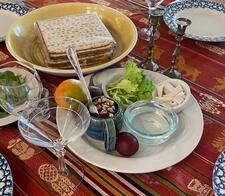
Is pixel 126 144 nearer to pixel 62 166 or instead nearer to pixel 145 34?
pixel 62 166

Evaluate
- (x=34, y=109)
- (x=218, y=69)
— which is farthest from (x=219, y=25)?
(x=34, y=109)

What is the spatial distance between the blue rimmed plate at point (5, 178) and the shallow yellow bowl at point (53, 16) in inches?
9.3

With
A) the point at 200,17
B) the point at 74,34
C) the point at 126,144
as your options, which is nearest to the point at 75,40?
the point at 74,34

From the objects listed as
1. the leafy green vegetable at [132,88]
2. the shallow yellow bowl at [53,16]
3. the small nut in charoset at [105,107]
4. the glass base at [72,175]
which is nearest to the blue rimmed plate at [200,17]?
the shallow yellow bowl at [53,16]

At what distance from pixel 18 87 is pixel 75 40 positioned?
0.64ft

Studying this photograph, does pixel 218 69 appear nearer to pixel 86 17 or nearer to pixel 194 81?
pixel 194 81

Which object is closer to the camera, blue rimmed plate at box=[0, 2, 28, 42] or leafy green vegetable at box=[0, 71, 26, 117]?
leafy green vegetable at box=[0, 71, 26, 117]

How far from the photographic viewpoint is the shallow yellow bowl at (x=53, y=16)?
0.77m

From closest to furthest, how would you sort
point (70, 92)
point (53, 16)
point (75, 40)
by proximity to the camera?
point (70, 92) < point (75, 40) < point (53, 16)

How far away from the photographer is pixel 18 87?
0.65m

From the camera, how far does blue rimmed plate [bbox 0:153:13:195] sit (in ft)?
1.73

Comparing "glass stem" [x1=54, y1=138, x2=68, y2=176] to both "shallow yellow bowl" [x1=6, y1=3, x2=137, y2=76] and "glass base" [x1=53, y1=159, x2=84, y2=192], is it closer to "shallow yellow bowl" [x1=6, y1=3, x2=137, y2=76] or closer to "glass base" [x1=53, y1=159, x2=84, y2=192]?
"glass base" [x1=53, y1=159, x2=84, y2=192]

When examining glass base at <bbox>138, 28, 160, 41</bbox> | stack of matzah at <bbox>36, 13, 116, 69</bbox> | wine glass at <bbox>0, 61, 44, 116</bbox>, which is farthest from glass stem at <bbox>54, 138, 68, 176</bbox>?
glass base at <bbox>138, 28, 160, 41</bbox>

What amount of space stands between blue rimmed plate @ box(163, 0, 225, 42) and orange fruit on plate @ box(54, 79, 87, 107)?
0.39m
